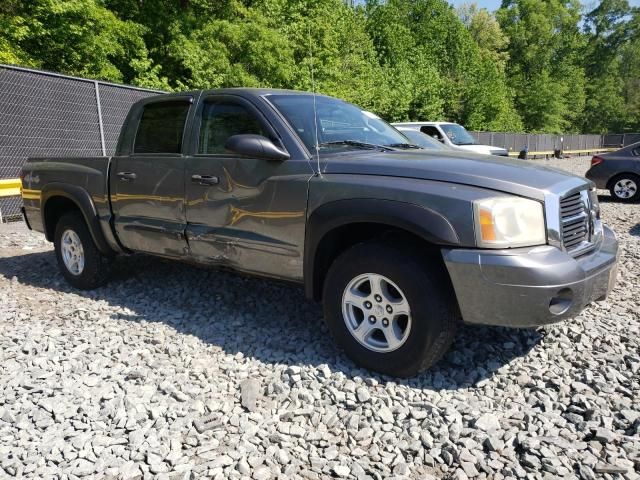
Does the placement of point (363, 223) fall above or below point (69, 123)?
below

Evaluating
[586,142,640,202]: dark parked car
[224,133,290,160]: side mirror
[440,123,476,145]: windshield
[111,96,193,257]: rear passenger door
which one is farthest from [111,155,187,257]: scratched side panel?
[440,123,476,145]: windshield

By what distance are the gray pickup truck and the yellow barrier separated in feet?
17.1

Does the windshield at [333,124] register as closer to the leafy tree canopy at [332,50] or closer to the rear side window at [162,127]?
the leafy tree canopy at [332,50]

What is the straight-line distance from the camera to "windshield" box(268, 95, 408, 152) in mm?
3711

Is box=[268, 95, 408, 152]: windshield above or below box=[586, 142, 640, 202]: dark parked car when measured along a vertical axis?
above

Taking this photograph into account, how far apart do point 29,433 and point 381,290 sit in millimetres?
2135

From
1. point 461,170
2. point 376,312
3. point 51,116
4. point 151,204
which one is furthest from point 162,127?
point 51,116

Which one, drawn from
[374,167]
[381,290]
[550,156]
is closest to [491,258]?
[381,290]

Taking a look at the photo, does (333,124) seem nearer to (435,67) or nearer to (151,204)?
(151,204)

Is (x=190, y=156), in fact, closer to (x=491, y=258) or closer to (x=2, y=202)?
(x=491, y=258)

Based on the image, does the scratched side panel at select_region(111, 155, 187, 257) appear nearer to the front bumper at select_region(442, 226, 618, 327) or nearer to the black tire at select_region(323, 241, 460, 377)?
the black tire at select_region(323, 241, 460, 377)

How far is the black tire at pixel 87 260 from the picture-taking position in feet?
16.7

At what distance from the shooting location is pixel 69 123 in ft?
32.2

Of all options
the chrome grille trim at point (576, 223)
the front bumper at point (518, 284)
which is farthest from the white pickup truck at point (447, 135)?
the front bumper at point (518, 284)
